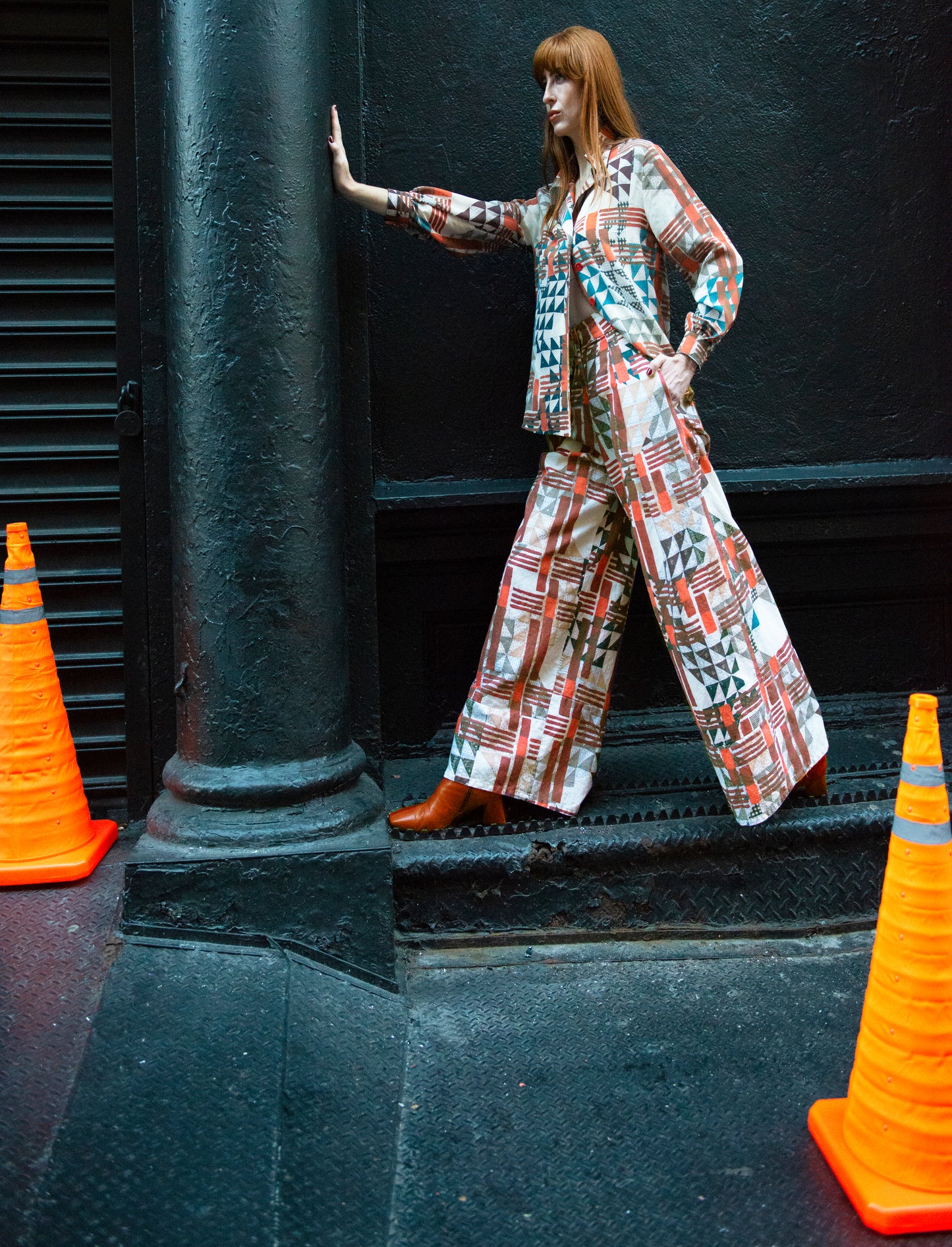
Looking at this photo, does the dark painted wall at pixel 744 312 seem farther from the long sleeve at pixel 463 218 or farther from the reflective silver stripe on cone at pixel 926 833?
the reflective silver stripe on cone at pixel 926 833

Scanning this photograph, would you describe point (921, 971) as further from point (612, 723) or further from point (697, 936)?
point (612, 723)

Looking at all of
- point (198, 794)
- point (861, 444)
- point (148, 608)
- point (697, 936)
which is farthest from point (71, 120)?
point (697, 936)

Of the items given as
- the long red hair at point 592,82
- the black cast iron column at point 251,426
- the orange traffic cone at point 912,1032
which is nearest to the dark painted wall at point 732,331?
the black cast iron column at point 251,426

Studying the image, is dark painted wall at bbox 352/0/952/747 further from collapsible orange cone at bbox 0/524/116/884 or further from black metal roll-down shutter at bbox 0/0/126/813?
collapsible orange cone at bbox 0/524/116/884

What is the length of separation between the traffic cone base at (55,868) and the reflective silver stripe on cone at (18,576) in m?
0.82

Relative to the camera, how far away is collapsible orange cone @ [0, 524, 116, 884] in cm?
316

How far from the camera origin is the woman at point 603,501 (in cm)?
298

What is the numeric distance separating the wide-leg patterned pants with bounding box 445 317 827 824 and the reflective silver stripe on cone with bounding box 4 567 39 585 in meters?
1.38

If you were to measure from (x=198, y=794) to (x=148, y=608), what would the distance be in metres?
0.79

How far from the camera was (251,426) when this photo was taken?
2.81 meters

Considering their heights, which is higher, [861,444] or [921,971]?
[861,444]

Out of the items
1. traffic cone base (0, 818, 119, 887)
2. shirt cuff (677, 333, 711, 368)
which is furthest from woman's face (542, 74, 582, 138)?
traffic cone base (0, 818, 119, 887)

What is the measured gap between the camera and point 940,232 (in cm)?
402

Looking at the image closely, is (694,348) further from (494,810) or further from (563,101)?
(494,810)
